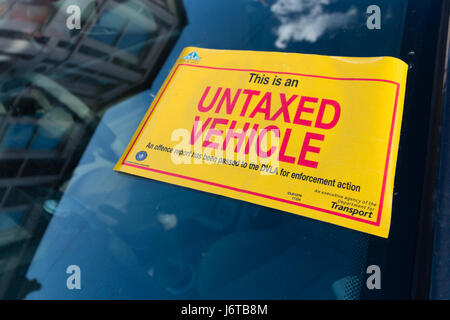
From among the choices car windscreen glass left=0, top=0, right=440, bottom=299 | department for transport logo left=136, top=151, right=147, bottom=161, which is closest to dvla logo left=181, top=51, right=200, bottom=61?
car windscreen glass left=0, top=0, right=440, bottom=299

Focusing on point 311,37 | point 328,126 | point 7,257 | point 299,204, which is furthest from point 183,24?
point 7,257

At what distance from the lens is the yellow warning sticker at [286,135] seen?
27.1 inches

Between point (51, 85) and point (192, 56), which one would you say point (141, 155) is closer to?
point (192, 56)

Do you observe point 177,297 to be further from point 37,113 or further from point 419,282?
point 37,113

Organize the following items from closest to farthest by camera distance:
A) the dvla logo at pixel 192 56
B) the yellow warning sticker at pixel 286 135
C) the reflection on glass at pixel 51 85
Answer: the yellow warning sticker at pixel 286 135 → the reflection on glass at pixel 51 85 → the dvla logo at pixel 192 56

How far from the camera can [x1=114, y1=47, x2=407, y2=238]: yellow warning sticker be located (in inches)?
27.1

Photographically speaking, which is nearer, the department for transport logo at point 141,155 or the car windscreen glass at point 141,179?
the car windscreen glass at point 141,179

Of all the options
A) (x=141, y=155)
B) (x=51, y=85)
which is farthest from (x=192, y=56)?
(x=51, y=85)

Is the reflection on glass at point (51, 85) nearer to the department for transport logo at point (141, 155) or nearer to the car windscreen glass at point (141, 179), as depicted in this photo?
the car windscreen glass at point (141, 179)

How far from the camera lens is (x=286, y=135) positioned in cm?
77

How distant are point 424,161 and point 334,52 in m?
0.39

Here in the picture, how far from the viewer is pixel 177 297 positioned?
70 centimetres

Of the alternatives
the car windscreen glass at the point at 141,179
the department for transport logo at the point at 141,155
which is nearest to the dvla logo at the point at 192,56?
the car windscreen glass at the point at 141,179

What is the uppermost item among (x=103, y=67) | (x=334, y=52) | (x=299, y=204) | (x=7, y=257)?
(x=334, y=52)
